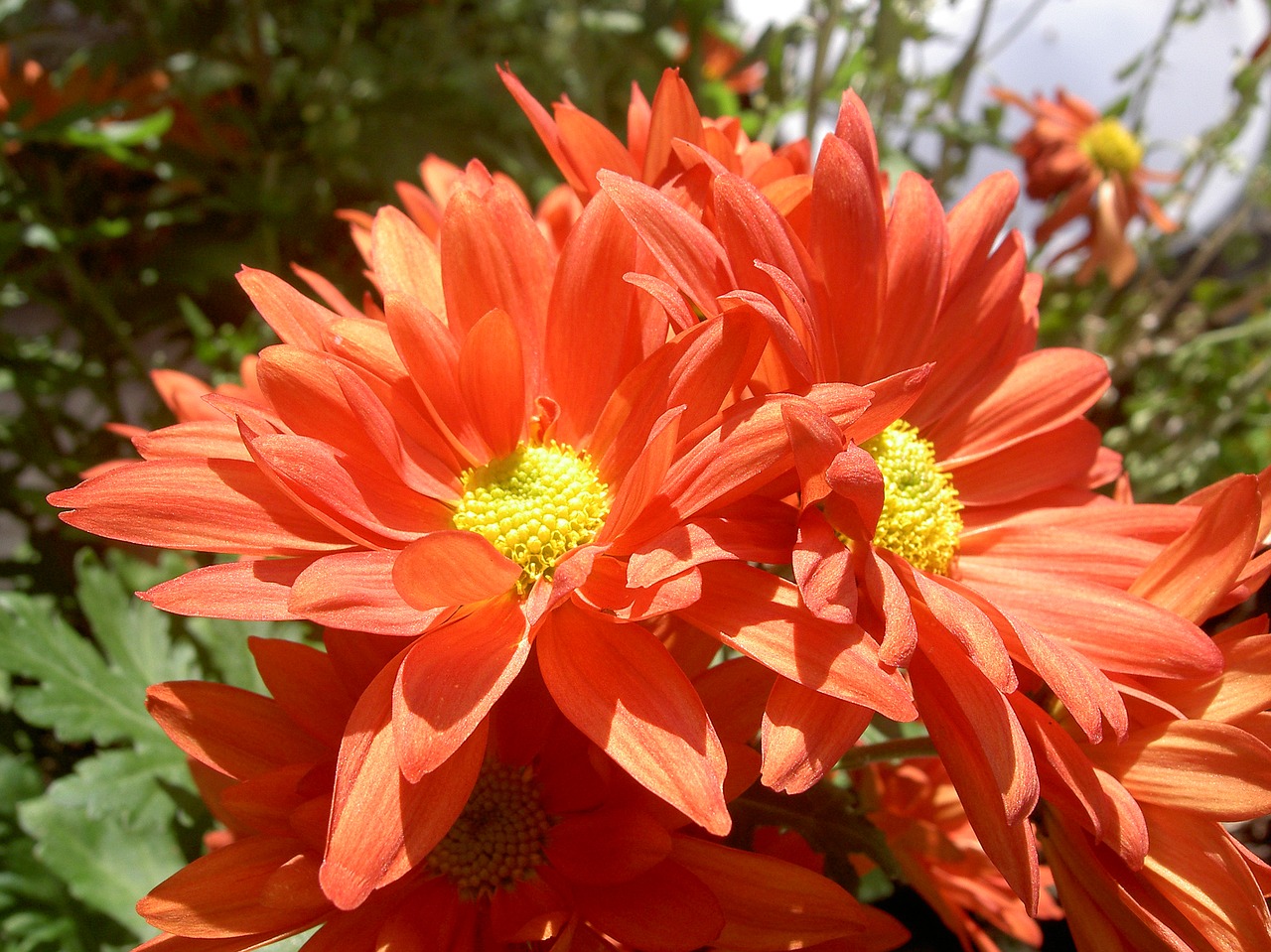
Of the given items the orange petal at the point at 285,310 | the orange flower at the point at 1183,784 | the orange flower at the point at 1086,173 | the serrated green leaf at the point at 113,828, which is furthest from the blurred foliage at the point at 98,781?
the orange flower at the point at 1086,173

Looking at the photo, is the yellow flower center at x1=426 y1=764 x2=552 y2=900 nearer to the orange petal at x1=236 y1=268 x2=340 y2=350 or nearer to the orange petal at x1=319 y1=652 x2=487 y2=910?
the orange petal at x1=319 y1=652 x2=487 y2=910

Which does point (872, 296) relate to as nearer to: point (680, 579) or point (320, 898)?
point (680, 579)

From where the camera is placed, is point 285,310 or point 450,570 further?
point 285,310

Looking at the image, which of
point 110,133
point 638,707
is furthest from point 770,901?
point 110,133

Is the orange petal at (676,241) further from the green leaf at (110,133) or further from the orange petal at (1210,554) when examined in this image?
the green leaf at (110,133)

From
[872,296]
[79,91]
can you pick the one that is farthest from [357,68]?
[872,296]

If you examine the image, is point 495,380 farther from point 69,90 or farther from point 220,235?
point 69,90

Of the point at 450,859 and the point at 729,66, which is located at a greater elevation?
the point at 729,66
